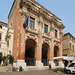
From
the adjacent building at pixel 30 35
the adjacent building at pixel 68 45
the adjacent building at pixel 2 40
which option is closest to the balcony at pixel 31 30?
the adjacent building at pixel 30 35

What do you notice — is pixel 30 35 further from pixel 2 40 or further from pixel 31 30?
pixel 2 40

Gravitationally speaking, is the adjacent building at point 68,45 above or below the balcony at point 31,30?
below

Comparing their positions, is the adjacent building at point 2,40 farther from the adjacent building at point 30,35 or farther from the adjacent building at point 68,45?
the adjacent building at point 68,45

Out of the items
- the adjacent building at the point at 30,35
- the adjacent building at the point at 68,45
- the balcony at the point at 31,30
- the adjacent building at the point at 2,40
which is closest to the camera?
the adjacent building at the point at 30,35

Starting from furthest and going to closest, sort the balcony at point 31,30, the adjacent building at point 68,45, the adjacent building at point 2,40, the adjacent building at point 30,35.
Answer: the adjacent building at point 68,45, the adjacent building at point 2,40, the balcony at point 31,30, the adjacent building at point 30,35

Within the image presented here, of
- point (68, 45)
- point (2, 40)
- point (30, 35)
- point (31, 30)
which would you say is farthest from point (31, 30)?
point (68, 45)

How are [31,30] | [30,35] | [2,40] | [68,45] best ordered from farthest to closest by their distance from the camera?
[68,45] → [2,40] → [31,30] → [30,35]

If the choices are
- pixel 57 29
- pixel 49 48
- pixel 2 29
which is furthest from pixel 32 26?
pixel 2 29

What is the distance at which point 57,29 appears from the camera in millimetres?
22891

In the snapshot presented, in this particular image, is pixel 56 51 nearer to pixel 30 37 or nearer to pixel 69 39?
pixel 69 39

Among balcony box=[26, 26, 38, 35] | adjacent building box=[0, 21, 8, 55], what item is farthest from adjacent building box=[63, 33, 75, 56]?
adjacent building box=[0, 21, 8, 55]

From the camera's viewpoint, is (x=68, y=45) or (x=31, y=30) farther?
(x=68, y=45)

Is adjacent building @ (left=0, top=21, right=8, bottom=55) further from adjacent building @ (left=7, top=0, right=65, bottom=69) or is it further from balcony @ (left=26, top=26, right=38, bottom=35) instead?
balcony @ (left=26, top=26, right=38, bottom=35)

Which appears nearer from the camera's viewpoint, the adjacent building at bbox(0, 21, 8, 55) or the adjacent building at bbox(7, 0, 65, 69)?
the adjacent building at bbox(7, 0, 65, 69)
